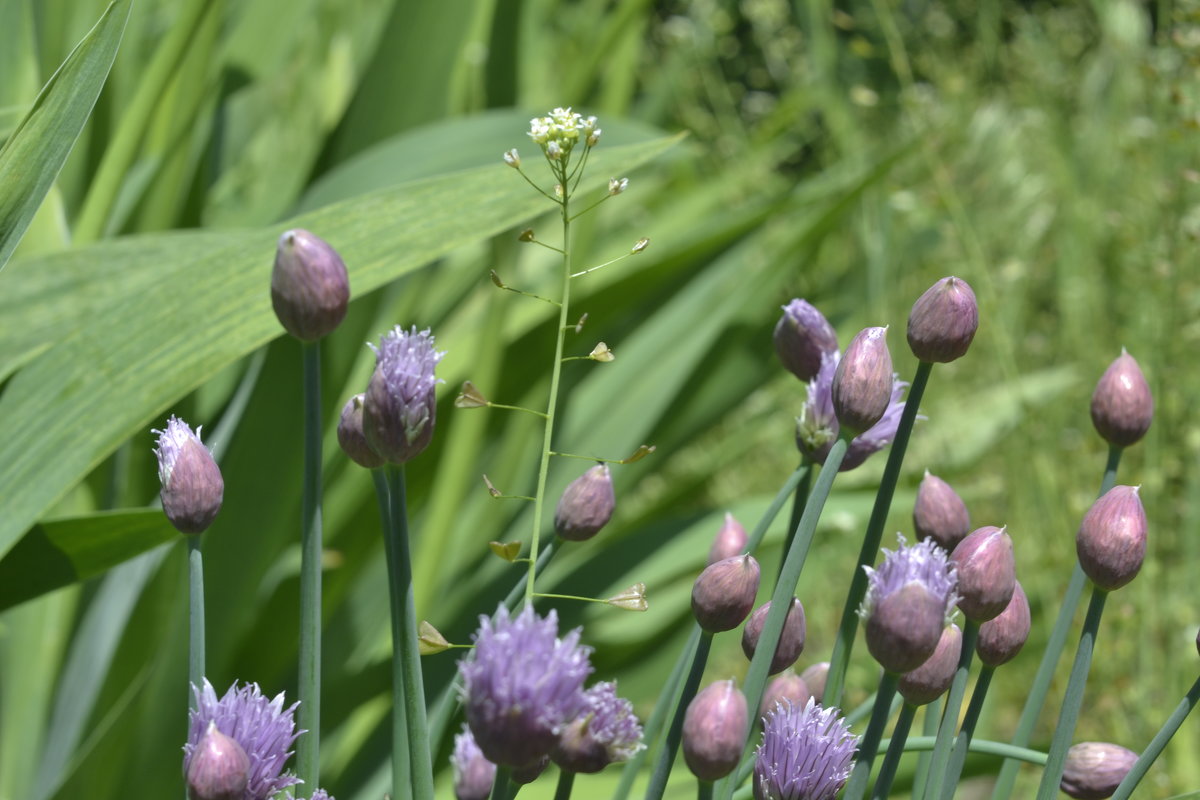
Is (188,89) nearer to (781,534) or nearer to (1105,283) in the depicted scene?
(781,534)

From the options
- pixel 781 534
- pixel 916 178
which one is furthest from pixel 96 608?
pixel 916 178

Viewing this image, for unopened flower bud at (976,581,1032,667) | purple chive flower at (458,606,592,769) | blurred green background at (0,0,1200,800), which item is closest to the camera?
purple chive flower at (458,606,592,769)

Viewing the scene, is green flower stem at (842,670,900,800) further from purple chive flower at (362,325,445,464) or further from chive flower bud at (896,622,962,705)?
purple chive flower at (362,325,445,464)

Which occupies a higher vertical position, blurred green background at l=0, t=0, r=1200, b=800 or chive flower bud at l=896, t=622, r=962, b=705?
chive flower bud at l=896, t=622, r=962, b=705

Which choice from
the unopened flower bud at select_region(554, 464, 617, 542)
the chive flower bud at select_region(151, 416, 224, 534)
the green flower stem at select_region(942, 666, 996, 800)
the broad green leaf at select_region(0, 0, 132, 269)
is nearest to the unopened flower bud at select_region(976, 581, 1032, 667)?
the green flower stem at select_region(942, 666, 996, 800)

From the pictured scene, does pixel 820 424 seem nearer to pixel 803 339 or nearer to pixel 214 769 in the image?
pixel 803 339

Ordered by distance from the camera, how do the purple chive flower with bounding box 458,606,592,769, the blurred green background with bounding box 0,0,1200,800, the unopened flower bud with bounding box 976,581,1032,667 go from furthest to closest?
the blurred green background with bounding box 0,0,1200,800
the unopened flower bud with bounding box 976,581,1032,667
the purple chive flower with bounding box 458,606,592,769

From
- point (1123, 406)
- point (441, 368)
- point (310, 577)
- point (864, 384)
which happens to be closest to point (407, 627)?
point (310, 577)
